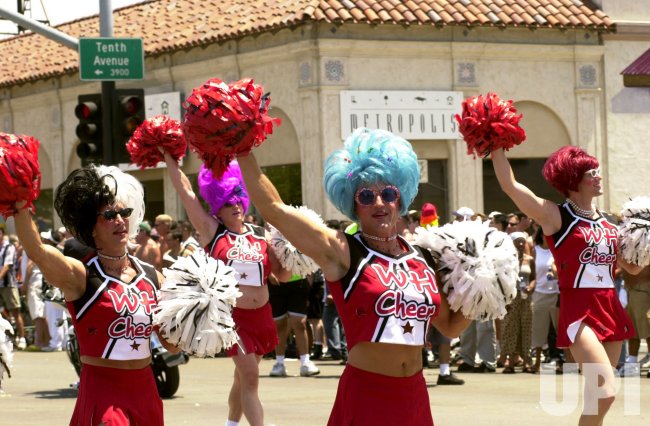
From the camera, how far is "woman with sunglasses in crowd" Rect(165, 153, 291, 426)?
9148 millimetres

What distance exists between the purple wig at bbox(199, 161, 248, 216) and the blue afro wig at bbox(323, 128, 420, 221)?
371 centimetres

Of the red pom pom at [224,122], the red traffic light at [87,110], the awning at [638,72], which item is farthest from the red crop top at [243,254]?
the awning at [638,72]

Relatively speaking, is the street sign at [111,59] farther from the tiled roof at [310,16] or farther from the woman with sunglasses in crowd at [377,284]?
the woman with sunglasses in crowd at [377,284]

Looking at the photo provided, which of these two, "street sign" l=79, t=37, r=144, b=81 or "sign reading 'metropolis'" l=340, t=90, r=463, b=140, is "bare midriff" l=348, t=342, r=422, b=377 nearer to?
"street sign" l=79, t=37, r=144, b=81

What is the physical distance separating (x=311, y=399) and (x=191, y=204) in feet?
14.5

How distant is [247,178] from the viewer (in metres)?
5.09

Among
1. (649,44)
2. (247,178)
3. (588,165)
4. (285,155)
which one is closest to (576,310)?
(588,165)

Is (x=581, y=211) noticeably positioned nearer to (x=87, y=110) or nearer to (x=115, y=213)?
(x=115, y=213)

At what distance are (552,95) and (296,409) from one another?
15.4m

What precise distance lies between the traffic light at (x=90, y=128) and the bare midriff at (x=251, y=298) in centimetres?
596

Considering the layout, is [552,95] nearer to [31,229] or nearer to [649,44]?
[649,44]

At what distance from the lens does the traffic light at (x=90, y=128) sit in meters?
15.0

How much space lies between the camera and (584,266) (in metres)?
8.59

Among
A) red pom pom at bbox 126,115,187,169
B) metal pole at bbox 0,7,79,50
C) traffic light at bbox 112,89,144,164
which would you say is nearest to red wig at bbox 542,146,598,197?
red pom pom at bbox 126,115,187,169
